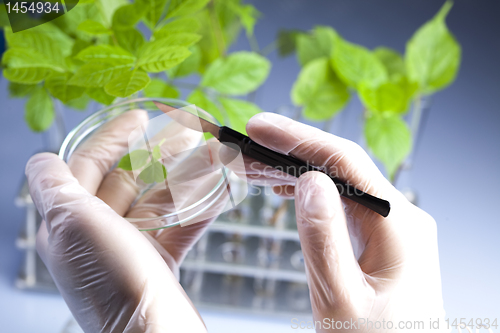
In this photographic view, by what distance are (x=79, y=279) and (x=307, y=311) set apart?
1.93 ft

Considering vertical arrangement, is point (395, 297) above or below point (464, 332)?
above

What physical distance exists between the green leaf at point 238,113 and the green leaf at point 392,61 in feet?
1.18

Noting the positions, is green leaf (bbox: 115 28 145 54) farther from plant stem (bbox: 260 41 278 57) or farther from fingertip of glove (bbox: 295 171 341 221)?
plant stem (bbox: 260 41 278 57)

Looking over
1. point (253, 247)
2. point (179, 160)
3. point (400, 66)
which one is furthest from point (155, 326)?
point (400, 66)

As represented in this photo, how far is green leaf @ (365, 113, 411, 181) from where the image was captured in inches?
27.7

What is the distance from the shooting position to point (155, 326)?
50 centimetres

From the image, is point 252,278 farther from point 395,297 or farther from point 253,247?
point 395,297

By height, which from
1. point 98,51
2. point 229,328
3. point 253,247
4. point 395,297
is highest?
point 98,51

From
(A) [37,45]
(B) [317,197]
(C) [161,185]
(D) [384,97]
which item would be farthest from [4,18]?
(D) [384,97]

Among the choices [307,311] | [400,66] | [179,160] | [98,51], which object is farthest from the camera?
[307,311]

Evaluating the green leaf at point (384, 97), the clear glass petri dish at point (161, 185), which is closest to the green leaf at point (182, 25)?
the clear glass petri dish at point (161, 185)

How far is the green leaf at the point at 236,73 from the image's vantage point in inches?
25.0

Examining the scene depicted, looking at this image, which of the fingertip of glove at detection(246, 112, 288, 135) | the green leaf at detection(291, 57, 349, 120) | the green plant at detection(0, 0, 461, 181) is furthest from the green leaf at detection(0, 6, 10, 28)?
the green leaf at detection(291, 57, 349, 120)

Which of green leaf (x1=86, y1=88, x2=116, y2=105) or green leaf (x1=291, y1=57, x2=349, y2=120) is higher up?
green leaf (x1=291, y1=57, x2=349, y2=120)
